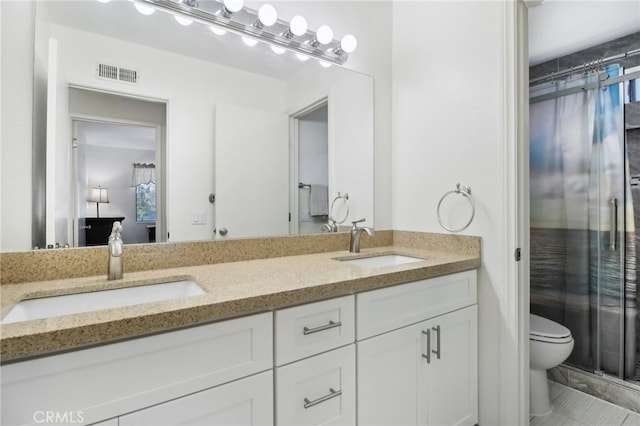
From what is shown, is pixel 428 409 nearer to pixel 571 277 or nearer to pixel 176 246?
pixel 176 246

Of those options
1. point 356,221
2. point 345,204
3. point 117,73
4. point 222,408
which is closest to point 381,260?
point 356,221

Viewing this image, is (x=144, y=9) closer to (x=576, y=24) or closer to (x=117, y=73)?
(x=117, y=73)

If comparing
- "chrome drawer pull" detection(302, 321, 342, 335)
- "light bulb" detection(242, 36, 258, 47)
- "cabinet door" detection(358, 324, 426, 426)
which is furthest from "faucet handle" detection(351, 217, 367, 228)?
"light bulb" detection(242, 36, 258, 47)

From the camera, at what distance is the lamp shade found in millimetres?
1192

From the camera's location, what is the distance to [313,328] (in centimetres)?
98

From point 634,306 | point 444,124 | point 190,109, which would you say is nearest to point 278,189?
point 190,109

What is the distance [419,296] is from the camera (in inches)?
49.9

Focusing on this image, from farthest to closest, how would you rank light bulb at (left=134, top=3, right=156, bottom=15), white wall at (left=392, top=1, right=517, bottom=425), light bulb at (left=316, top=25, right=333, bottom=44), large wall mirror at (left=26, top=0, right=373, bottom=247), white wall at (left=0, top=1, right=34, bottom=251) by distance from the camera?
light bulb at (left=316, top=25, right=333, bottom=44) < white wall at (left=392, top=1, right=517, bottom=425) < light bulb at (left=134, top=3, right=156, bottom=15) < large wall mirror at (left=26, top=0, right=373, bottom=247) < white wall at (left=0, top=1, right=34, bottom=251)

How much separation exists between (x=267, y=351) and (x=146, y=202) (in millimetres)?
789

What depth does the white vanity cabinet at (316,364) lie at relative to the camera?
3.01ft

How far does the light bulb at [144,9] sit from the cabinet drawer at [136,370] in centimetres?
123

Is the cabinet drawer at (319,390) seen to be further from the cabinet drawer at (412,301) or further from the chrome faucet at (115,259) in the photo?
the chrome faucet at (115,259)

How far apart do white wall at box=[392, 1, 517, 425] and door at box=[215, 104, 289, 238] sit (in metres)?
0.73

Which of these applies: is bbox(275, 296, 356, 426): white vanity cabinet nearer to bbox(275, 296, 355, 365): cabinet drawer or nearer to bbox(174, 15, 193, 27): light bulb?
bbox(275, 296, 355, 365): cabinet drawer
